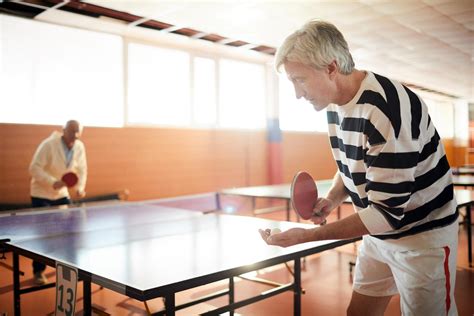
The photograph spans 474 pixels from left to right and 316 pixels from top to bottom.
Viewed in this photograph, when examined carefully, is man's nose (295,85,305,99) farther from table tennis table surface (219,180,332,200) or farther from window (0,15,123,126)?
window (0,15,123,126)

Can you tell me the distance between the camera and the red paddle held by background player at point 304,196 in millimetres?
1659

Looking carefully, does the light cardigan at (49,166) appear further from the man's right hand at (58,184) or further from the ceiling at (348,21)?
the ceiling at (348,21)

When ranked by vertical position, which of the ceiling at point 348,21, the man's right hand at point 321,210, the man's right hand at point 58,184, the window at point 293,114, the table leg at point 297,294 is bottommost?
the table leg at point 297,294

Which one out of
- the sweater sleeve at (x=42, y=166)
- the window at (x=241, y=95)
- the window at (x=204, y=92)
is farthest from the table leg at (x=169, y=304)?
the window at (x=241, y=95)

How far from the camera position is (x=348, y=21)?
5996mm

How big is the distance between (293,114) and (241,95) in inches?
53.2

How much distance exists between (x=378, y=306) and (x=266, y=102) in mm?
7617

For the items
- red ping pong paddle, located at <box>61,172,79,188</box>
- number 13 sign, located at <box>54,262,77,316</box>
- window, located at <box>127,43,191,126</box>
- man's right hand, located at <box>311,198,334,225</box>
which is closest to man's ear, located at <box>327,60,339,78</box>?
man's right hand, located at <box>311,198,334,225</box>

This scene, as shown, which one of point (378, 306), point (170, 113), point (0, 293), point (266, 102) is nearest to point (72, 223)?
point (0, 293)

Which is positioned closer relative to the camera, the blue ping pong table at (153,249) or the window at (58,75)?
the blue ping pong table at (153,249)

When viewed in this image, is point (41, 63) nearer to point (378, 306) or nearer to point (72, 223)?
point (72, 223)

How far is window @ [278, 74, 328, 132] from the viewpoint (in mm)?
9180

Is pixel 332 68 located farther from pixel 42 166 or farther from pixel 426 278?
pixel 42 166

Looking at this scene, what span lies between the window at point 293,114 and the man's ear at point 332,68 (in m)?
7.68
